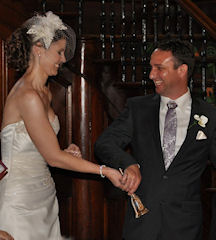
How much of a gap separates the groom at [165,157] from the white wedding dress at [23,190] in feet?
1.54

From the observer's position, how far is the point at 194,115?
10.3 ft

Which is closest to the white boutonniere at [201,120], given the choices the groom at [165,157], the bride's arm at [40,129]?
the groom at [165,157]

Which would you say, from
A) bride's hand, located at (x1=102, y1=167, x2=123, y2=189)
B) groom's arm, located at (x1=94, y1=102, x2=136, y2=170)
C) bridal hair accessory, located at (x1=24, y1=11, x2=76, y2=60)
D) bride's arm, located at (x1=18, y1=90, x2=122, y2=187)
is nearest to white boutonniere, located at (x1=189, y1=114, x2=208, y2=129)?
groom's arm, located at (x1=94, y1=102, x2=136, y2=170)

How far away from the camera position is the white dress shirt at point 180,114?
3133 mm

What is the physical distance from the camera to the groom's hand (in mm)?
3008

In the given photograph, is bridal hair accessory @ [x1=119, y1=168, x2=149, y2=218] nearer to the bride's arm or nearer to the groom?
the groom

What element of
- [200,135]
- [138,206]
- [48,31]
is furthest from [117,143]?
[48,31]

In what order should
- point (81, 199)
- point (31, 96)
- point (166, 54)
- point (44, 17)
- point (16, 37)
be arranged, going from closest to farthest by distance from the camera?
1. point (31, 96)
2. point (16, 37)
3. point (44, 17)
4. point (166, 54)
5. point (81, 199)

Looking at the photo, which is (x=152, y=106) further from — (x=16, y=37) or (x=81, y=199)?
(x=81, y=199)

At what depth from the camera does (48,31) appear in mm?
2977

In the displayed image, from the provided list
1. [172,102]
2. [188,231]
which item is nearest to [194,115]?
[172,102]

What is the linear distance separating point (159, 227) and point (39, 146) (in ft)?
2.94

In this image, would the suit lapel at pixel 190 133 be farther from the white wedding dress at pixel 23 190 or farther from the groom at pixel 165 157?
the white wedding dress at pixel 23 190

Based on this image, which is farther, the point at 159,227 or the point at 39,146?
the point at 159,227
